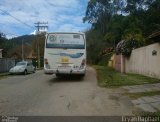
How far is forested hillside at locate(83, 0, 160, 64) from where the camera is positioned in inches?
1638

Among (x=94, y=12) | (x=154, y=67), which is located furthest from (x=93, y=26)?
(x=154, y=67)

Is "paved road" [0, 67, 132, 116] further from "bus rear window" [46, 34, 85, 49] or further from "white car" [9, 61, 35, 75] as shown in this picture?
"white car" [9, 61, 35, 75]

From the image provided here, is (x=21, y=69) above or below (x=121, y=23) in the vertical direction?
below

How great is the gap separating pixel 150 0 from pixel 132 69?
71.8 feet

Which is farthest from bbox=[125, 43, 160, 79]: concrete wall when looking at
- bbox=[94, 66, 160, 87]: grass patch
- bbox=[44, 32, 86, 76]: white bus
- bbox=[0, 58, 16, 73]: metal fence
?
bbox=[0, 58, 16, 73]: metal fence

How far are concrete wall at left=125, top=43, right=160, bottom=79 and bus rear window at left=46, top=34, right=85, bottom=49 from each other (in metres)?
4.61

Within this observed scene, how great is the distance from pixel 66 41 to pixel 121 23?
100 ft

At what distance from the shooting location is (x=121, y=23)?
52844 millimetres

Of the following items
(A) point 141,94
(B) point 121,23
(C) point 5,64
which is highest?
(B) point 121,23

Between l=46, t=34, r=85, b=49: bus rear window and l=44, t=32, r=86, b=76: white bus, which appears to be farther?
l=46, t=34, r=85, b=49: bus rear window

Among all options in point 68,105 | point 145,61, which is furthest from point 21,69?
point 68,105

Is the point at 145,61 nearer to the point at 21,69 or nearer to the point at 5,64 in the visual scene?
the point at 21,69

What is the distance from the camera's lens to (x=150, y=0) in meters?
49.0

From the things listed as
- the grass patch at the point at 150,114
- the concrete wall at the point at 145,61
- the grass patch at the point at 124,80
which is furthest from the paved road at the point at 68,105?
the concrete wall at the point at 145,61
